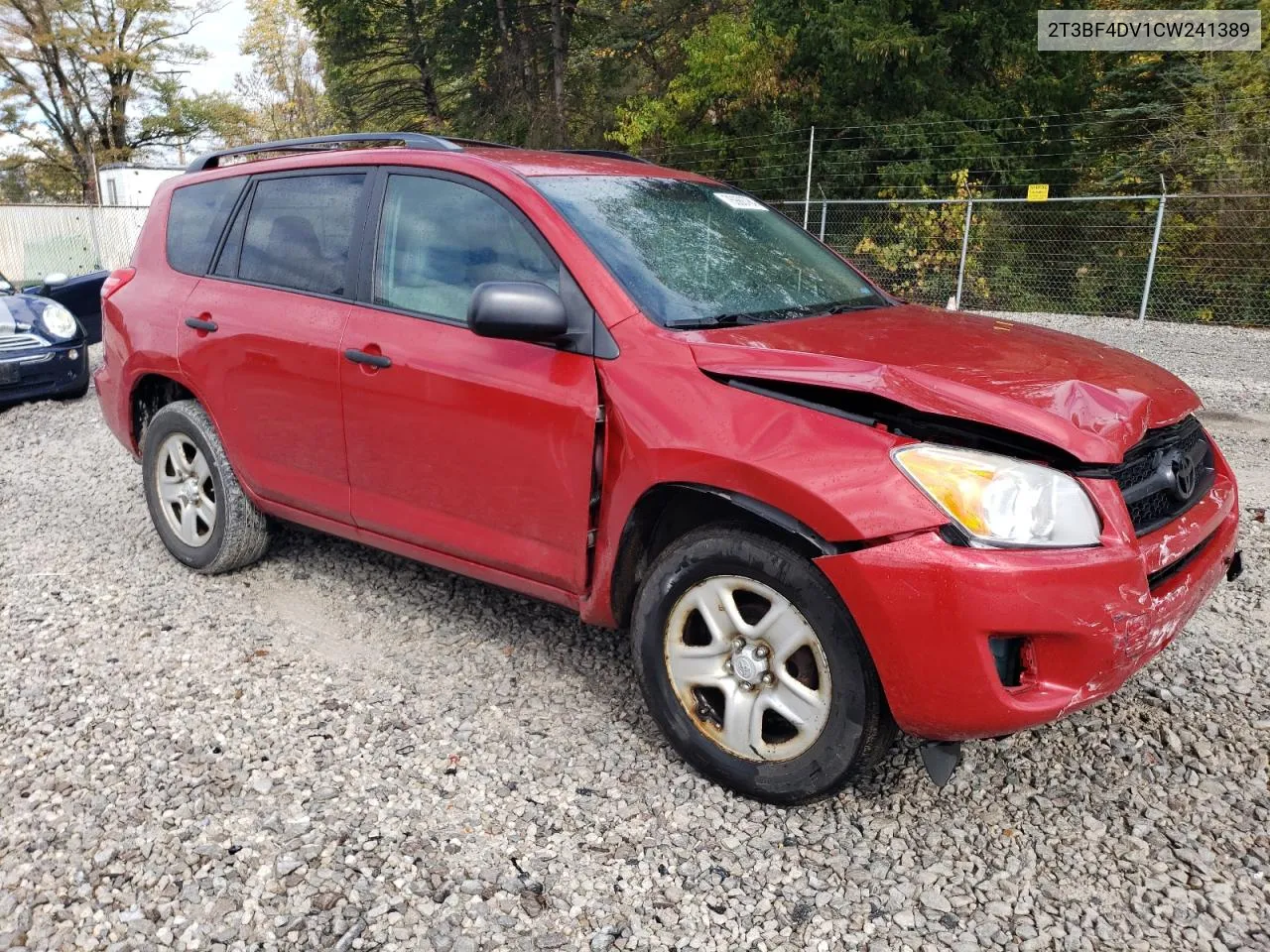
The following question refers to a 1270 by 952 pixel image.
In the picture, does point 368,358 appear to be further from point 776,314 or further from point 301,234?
point 776,314

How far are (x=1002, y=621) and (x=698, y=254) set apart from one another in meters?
1.62

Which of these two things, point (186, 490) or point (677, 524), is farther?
point (186, 490)

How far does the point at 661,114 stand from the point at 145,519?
20702 millimetres

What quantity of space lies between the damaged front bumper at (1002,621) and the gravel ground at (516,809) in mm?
466

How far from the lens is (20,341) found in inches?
335

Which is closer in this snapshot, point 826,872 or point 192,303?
point 826,872

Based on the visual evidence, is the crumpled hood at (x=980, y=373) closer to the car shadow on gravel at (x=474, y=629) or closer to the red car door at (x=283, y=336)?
the car shadow on gravel at (x=474, y=629)

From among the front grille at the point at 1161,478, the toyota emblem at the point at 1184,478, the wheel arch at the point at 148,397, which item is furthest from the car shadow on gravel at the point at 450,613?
the toyota emblem at the point at 1184,478

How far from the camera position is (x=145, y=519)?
5.37 metres

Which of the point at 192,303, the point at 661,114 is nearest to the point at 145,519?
the point at 192,303

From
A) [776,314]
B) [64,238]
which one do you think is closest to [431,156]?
[776,314]

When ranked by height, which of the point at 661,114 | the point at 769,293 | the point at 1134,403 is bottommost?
the point at 1134,403

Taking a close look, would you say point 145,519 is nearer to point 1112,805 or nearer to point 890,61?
point 1112,805

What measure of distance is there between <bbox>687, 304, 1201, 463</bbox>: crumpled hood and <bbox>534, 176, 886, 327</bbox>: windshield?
0.57 ft
